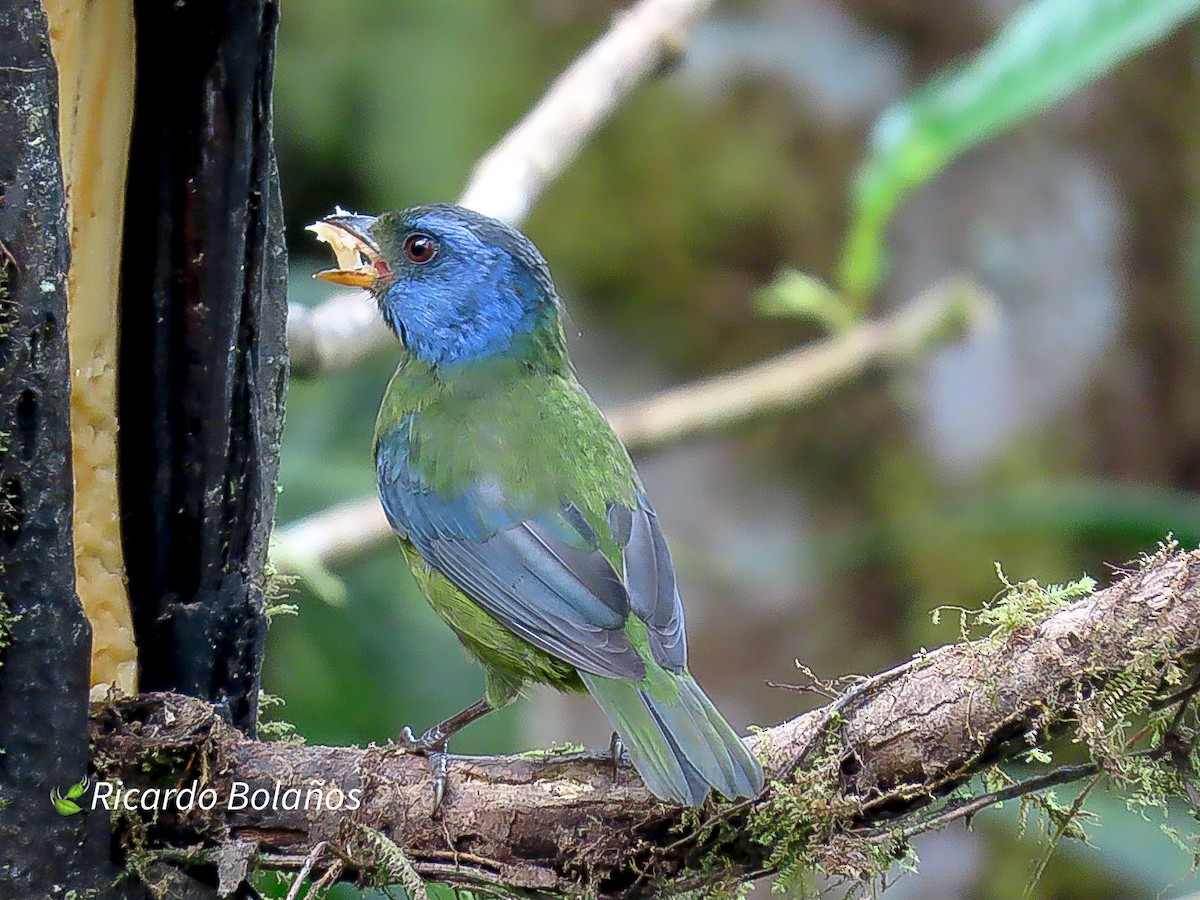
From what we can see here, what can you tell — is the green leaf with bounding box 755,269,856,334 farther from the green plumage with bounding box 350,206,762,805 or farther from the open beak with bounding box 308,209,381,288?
the open beak with bounding box 308,209,381,288

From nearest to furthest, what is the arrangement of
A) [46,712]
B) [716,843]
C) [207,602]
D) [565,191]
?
[46,712] → [716,843] → [207,602] → [565,191]

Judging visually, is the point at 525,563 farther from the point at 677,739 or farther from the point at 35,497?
the point at 35,497

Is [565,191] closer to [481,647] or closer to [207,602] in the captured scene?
[481,647]

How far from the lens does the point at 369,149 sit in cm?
578

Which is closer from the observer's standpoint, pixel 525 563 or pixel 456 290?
pixel 525 563

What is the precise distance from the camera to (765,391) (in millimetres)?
4176

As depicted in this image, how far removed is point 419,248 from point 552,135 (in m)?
0.54

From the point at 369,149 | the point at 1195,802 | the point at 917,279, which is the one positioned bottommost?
the point at 1195,802

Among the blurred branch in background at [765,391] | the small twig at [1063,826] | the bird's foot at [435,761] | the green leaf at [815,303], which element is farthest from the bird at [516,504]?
the green leaf at [815,303]

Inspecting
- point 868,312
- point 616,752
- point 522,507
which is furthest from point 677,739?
point 868,312

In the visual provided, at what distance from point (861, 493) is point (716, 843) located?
3376 mm

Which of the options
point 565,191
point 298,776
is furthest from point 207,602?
point 565,191

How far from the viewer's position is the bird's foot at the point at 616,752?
2.10 m

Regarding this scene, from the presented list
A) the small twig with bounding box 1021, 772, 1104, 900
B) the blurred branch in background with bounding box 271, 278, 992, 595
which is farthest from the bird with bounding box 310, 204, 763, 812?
the blurred branch in background with bounding box 271, 278, 992, 595
